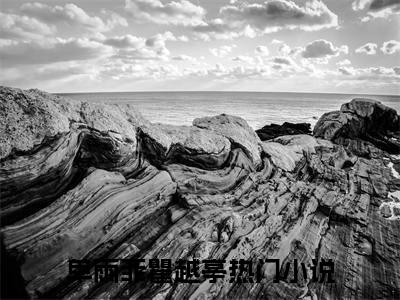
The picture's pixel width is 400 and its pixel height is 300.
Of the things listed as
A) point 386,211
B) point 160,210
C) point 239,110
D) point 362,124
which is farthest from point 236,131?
point 239,110

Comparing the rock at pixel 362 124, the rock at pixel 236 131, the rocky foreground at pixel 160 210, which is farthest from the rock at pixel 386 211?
the rock at pixel 362 124

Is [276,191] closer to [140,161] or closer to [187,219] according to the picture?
[187,219]

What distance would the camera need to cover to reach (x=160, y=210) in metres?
7.09

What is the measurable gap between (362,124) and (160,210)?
65.6ft

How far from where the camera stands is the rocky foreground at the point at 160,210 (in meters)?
5.35

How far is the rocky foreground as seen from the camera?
17.6ft

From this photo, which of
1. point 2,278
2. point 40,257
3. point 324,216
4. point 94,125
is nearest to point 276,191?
point 324,216

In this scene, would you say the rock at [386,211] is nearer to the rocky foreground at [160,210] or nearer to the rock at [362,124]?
the rocky foreground at [160,210]

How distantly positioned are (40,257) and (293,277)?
550 centimetres

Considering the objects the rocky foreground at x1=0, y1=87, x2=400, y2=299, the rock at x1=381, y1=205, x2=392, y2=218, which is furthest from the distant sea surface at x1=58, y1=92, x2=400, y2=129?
the rock at x1=381, y1=205, x2=392, y2=218

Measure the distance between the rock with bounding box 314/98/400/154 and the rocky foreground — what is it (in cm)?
942

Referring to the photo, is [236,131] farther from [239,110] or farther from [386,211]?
[239,110]

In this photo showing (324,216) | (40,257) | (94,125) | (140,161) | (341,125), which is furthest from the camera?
(341,125)

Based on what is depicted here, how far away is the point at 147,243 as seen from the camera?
629 cm
